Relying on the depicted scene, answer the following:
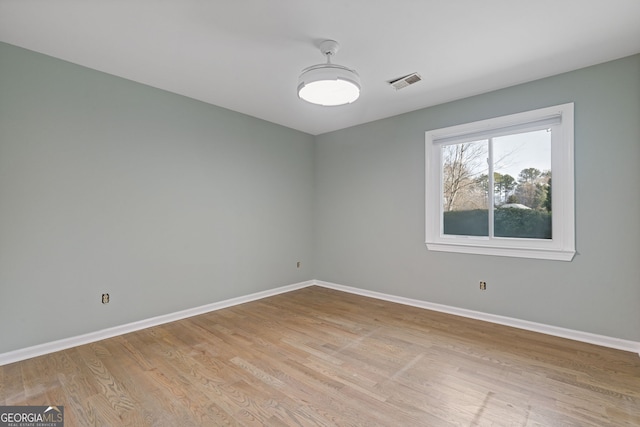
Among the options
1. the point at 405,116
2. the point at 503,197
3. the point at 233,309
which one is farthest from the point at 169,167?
the point at 503,197

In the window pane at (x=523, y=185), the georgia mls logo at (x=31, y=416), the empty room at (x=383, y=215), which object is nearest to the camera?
the georgia mls logo at (x=31, y=416)

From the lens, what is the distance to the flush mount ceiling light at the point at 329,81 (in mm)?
2387

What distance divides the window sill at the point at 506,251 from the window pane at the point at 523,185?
0.63ft

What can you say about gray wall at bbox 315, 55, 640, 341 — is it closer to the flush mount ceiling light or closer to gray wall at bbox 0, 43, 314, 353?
gray wall at bbox 0, 43, 314, 353

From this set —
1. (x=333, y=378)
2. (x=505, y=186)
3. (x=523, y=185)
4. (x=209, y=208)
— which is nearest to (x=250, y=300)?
(x=209, y=208)

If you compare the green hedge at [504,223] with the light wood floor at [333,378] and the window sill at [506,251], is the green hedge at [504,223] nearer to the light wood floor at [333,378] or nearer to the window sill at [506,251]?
the window sill at [506,251]

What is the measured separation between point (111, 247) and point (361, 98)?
10.6 feet

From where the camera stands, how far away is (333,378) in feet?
7.22

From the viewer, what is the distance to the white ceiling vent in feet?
9.87

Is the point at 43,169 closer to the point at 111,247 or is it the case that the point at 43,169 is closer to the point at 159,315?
the point at 111,247

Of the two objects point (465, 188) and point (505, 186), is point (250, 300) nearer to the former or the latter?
point (465, 188)

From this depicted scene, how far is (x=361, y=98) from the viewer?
11.9 ft

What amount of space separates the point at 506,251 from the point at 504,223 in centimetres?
33

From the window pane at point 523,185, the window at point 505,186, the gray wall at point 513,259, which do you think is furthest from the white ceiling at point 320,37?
the window pane at point 523,185
